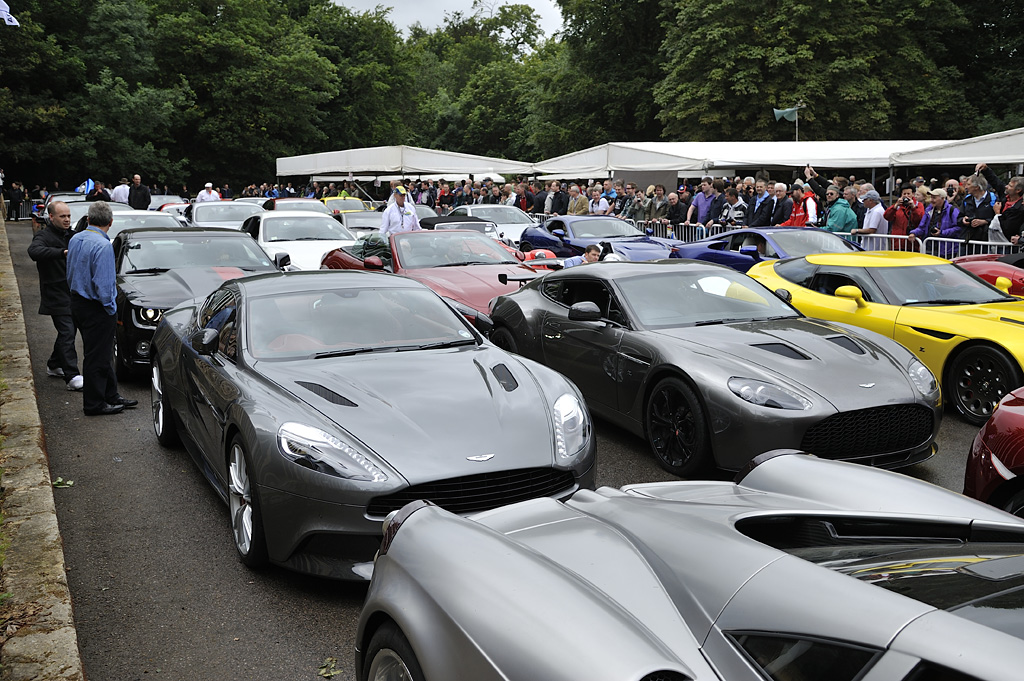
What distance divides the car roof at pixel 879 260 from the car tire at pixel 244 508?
6372 mm

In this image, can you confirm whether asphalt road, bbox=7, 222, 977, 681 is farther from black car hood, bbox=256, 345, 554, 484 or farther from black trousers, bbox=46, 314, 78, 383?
black trousers, bbox=46, 314, 78, 383

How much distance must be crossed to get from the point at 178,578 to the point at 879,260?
700 cm

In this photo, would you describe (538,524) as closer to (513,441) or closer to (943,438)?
(513,441)

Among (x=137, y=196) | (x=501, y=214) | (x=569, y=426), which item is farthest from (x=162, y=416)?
(x=137, y=196)

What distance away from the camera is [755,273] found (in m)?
9.91

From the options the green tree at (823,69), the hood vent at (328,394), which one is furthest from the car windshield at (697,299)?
the green tree at (823,69)

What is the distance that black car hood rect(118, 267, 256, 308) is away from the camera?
8828 mm

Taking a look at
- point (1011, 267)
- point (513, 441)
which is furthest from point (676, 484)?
point (1011, 267)

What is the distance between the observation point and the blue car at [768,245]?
12.5 metres

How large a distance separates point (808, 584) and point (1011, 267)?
9621mm

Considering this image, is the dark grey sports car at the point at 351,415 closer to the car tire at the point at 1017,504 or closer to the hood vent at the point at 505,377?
the hood vent at the point at 505,377

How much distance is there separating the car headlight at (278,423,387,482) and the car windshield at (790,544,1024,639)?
7.09 feet

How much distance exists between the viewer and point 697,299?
278 inches

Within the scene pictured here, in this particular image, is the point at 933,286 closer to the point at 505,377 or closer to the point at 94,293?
the point at 505,377
